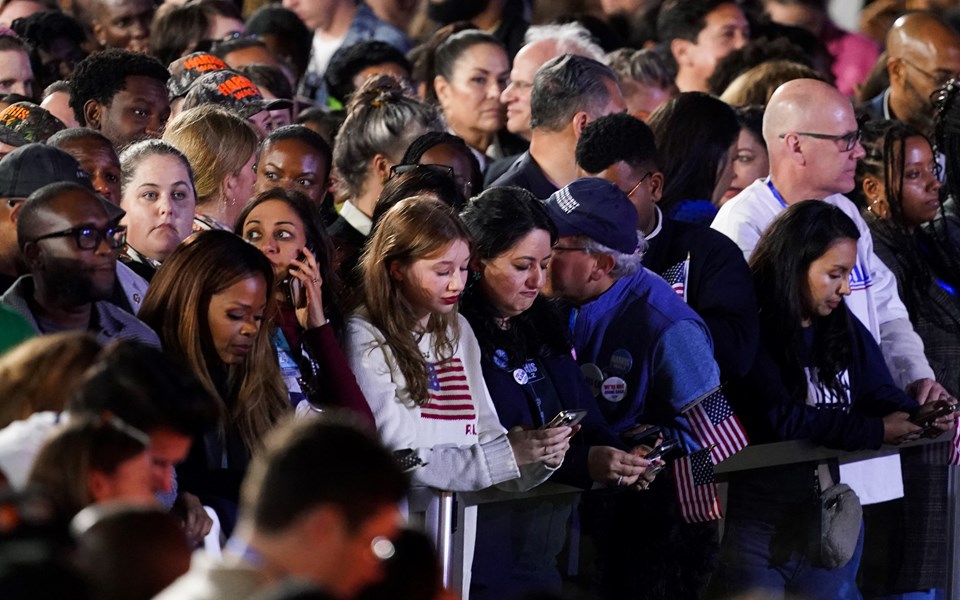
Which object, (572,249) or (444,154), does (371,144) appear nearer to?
(444,154)

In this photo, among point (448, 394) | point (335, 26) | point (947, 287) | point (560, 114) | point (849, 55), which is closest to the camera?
point (448, 394)

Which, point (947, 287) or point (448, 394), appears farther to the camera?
point (947, 287)

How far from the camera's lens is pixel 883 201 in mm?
7434

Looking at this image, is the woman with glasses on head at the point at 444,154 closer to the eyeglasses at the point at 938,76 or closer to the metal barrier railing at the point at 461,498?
the metal barrier railing at the point at 461,498

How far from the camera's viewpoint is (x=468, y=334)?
5.23m

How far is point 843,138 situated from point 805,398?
138 cm

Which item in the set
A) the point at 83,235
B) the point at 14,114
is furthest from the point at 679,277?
the point at 83,235

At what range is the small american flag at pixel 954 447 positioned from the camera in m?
6.34

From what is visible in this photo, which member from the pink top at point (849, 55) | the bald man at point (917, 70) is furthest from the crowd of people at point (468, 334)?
the pink top at point (849, 55)

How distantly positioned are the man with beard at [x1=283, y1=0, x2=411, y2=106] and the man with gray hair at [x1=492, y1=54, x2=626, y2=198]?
3.00m

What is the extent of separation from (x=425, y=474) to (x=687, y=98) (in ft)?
8.50

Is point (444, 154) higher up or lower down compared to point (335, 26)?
lower down

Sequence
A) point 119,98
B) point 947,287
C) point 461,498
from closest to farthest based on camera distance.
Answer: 1. point 461,498
2. point 119,98
3. point 947,287

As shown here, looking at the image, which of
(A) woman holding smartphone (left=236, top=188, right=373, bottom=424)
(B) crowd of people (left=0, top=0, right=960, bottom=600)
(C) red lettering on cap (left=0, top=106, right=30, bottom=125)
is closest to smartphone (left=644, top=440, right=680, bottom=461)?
(B) crowd of people (left=0, top=0, right=960, bottom=600)
